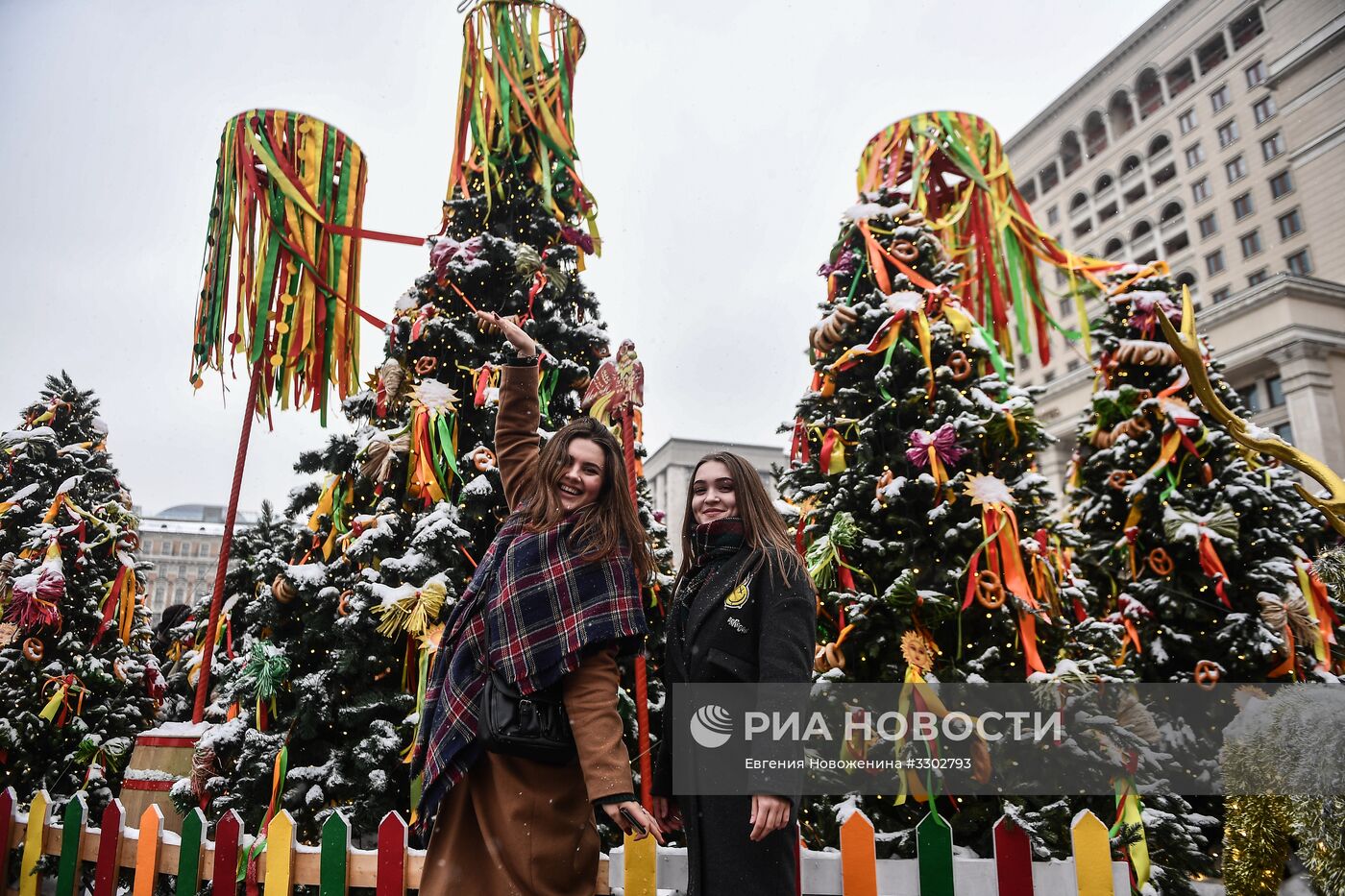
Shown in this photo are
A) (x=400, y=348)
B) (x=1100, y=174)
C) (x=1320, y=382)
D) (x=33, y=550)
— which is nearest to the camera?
(x=400, y=348)

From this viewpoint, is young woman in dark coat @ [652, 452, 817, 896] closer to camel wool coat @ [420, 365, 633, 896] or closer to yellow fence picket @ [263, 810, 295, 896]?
camel wool coat @ [420, 365, 633, 896]

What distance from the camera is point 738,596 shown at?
2.06 metres

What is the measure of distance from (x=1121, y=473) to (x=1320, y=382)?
77.0 ft

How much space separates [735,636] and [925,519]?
233cm

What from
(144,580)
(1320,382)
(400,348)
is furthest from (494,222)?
(1320,382)

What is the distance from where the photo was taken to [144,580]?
668 centimetres

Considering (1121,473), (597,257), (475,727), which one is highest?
(597,257)

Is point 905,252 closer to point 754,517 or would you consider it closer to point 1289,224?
point 754,517

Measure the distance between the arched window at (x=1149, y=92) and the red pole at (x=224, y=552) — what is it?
46179 millimetres

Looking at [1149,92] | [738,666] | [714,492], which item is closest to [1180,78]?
[1149,92]

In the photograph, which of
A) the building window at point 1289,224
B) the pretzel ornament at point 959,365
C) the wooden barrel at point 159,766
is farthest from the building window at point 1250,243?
the wooden barrel at point 159,766

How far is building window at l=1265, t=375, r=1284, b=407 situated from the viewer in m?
24.9

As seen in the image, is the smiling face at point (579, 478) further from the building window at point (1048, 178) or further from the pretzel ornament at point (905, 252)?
the building window at point (1048, 178)

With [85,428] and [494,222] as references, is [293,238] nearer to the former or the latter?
[494,222]
